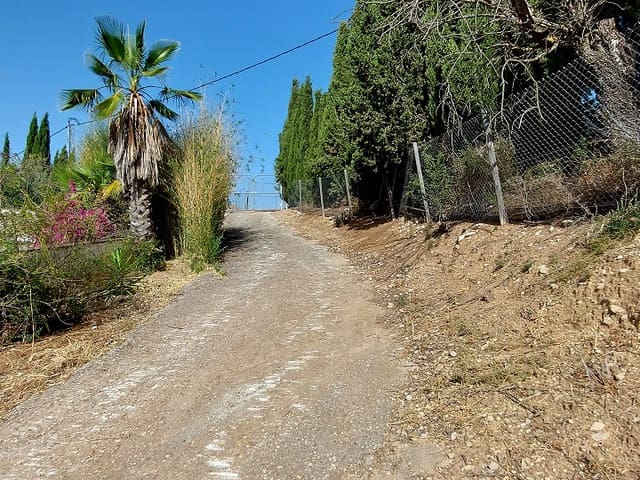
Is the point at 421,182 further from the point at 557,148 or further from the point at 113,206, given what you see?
the point at 113,206

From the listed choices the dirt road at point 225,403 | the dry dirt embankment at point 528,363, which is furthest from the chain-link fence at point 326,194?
the dry dirt embankment at point 528,363

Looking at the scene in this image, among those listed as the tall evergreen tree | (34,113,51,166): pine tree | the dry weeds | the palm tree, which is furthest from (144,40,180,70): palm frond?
(34,113,51,166): pine tree

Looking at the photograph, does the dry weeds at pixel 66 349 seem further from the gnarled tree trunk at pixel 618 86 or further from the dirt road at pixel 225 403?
the gnarled tree trunk at pixel 618 86

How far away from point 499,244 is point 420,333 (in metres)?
1.72

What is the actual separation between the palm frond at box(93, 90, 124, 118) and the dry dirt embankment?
692 centimetres

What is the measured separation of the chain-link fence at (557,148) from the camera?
13.4 ft

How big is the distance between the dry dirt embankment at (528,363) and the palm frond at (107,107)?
6923mm

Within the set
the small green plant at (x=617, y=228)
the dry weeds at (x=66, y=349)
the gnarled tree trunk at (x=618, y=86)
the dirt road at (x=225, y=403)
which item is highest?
the gnarled tree trunk at (x=618, y=86)

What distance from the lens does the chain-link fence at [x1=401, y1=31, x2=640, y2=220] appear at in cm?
410

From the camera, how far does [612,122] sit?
4.11 meters

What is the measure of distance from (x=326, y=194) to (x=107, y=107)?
8.87m

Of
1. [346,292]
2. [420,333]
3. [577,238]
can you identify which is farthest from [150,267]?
[577,238]

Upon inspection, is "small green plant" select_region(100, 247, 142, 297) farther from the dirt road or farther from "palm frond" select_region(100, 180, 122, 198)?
"palm frond" select_region(100, 180, 122, 198)

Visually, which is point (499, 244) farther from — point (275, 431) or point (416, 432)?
point (275, 431)
